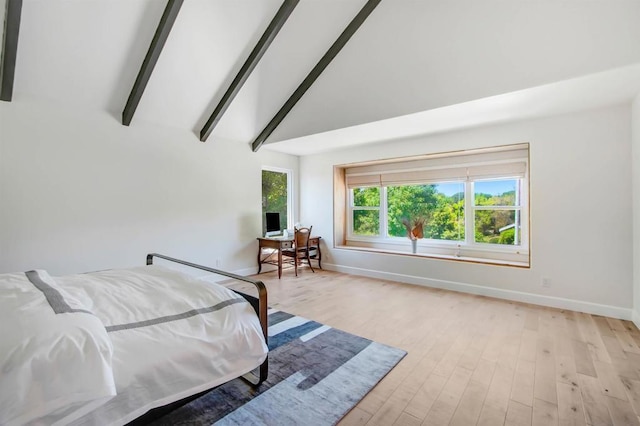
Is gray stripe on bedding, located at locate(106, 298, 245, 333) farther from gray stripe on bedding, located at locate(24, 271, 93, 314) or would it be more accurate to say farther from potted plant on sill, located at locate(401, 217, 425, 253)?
potted plant on sill, located at locate(401, 217, 425, 253)

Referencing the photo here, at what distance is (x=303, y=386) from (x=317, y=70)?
3.55m

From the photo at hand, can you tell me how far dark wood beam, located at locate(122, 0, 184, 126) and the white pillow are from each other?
263cm

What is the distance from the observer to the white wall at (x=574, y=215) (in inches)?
122

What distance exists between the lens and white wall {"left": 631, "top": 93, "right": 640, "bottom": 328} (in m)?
2.85

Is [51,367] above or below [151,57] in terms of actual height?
below

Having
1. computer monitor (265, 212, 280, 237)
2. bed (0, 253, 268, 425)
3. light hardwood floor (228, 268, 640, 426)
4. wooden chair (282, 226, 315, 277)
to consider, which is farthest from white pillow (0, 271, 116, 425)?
computer monitor (265, 212, 280, 237)

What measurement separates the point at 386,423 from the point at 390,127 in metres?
3.24

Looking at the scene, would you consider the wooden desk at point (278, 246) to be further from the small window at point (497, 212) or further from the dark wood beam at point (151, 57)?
the small window at point (497, 212)

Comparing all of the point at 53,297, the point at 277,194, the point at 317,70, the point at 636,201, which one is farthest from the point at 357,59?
the point at 53,297

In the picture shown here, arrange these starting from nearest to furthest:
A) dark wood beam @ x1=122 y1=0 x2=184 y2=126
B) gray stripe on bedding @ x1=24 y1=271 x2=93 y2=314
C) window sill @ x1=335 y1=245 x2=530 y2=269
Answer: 1. gray stripe on bedding @ x1=24 y1=271 x2=93 y2=314
2. dark wood beam @ x1=122 y1=0 x2=184 y2=126
3. window sill @ x1=335 y1=245 x2=530 y2=269

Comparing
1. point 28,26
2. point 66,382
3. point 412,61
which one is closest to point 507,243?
point 412,61

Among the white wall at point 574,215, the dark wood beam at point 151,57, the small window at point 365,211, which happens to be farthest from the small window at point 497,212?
the dark wood beam at point 151,57

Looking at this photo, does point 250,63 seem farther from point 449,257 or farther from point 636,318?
point 636,318

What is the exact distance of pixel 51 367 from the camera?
104 cm
